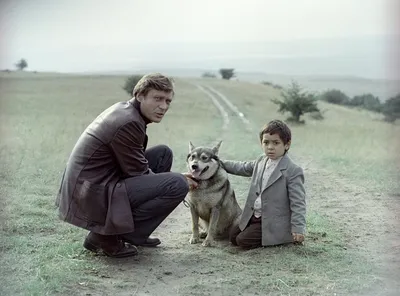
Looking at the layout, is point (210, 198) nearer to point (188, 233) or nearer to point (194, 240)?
point (194, 240)

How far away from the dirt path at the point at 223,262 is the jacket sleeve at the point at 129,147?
0.77 meters

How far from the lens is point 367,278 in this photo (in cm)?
392

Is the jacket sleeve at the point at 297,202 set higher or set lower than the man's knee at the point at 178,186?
lower

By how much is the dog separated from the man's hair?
3.00ft

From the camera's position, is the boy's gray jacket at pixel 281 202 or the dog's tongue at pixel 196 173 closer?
the boy's gray jacket at pixel 281 202

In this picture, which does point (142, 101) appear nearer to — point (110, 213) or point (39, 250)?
point (110, 213)

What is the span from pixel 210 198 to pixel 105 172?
1.27m

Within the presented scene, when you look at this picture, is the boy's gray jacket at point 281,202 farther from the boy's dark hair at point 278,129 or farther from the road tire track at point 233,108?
the road tire track at point 233,108

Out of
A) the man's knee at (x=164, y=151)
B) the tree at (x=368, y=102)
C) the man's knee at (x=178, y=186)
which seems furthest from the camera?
the tree at (x=368, y=102)

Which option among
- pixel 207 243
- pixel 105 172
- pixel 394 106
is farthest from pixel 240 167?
pixel 394 106

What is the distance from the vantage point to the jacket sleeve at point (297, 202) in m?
4.75

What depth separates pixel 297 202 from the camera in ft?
15.7

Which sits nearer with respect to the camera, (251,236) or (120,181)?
(120,181)

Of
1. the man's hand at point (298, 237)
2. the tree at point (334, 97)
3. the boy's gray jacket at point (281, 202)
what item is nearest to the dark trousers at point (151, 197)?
the boy's gray jacket at point (281, 202)
